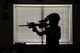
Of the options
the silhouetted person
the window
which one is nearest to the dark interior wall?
the window

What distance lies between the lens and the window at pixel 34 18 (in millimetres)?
5250

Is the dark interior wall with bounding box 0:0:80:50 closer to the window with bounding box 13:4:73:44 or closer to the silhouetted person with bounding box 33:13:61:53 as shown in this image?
the window with bounding box 13:4:73:44

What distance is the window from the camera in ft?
17.2

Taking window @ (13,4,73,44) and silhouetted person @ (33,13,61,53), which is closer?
silhouetted person @ (33,13,61,53)

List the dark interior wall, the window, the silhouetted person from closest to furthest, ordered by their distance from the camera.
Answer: the silhouetted person < the dark interior wall < the window

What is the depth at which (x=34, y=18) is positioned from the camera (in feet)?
17.3

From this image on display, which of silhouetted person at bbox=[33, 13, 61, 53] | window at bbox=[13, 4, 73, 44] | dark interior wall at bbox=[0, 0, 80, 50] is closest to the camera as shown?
silhouetted person at bbox=[33, 13, 61, 53]
